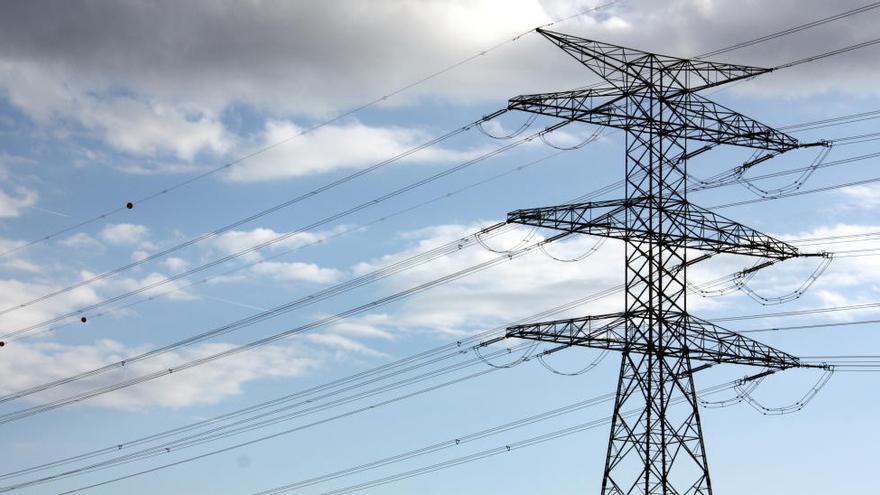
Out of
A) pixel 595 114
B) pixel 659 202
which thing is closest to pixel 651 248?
pixel 659 202

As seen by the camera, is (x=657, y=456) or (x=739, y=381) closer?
(x=657, y=456)

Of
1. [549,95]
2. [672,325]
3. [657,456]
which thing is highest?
[549,95]

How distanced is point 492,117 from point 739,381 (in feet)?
52.9

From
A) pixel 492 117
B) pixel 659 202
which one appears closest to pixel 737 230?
pixel 659 202

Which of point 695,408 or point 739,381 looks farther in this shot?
point 739,381

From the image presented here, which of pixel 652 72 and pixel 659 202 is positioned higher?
pixel 652 72

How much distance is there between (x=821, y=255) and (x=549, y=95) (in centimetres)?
1371

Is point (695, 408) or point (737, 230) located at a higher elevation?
point (737, 230)

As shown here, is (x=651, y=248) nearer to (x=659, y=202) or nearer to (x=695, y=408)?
(x=659, y=202)

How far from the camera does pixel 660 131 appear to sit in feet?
224

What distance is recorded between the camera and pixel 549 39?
6731cm

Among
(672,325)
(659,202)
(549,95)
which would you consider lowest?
(672,325)

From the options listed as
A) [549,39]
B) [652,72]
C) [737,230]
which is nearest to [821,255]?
[737,230]

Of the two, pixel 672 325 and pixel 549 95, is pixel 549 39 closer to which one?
pixel 549 95
